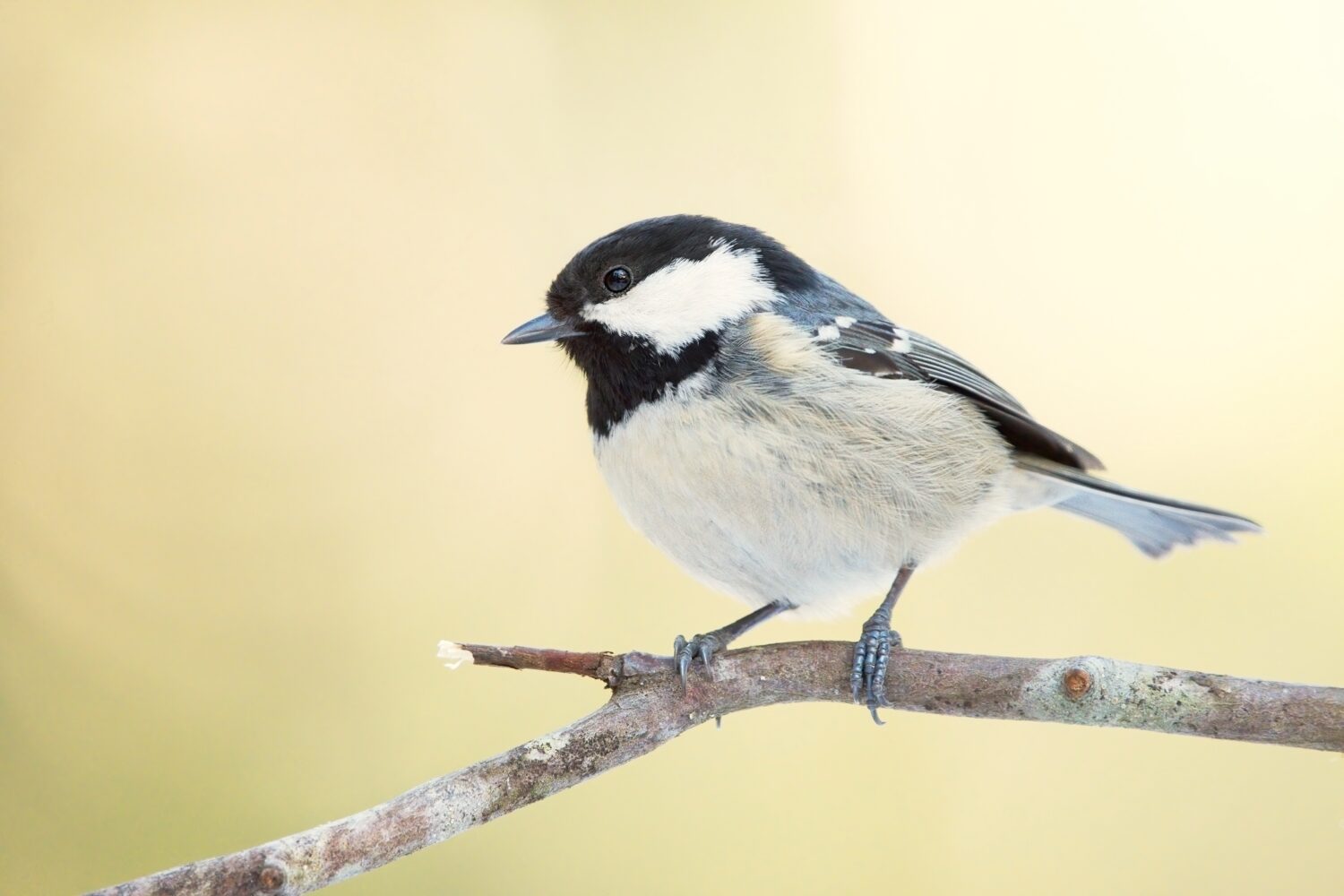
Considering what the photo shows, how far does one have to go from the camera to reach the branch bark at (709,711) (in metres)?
1.08

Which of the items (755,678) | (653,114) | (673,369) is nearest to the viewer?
(755,678)

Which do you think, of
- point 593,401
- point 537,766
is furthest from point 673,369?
point 537,766

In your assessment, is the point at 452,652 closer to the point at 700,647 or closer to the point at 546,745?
the point at 546,745

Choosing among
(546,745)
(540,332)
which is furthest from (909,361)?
(546,745)

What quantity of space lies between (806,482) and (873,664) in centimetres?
27

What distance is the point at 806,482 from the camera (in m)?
1.59

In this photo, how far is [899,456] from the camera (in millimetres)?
1669

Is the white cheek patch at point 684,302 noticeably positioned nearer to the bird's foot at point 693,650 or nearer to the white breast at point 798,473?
the white breast at point 798,473

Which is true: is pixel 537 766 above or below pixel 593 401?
below

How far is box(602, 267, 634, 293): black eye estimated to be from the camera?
1.70m

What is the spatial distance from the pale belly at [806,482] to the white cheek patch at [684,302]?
12 cm

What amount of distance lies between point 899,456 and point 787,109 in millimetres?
1235

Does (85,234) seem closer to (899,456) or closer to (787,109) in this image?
(787,109)

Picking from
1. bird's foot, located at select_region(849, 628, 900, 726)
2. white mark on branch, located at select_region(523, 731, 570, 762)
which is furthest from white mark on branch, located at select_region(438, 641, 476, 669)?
bird's foot, located at select_region(849, 628, 900, 726)
